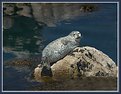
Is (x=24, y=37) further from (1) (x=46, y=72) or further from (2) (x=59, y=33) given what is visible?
(1) (x=46, y=72)

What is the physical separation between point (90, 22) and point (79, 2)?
4.07ft

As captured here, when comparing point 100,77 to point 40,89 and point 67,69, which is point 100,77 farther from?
point 40,89

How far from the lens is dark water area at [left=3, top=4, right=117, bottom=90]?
9.88 meters

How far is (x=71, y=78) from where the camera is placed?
32.0 ft

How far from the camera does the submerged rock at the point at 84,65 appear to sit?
387 inches

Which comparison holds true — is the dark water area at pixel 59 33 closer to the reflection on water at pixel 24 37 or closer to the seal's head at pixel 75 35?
the reflection on water at pixel 24 37

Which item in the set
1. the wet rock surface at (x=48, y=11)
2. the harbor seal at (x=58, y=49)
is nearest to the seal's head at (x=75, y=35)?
the harbor seal at (x=58, y=49)

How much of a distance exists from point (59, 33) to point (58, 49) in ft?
1.67

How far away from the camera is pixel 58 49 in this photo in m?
10.0

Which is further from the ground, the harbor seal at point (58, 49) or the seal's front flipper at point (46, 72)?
the harbor seal at point (58, 49)

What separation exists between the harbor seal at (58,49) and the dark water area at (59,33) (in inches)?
6.5

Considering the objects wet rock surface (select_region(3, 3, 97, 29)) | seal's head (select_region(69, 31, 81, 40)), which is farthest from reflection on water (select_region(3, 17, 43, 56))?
seal's head (select_region(69, 31, 81, 40))

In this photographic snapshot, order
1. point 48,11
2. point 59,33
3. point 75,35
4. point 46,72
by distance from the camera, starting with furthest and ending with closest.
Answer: point 48,11
point 59,33
point 75,35
point 46,72

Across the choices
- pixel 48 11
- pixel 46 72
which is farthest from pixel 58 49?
pixel 48 11
